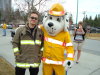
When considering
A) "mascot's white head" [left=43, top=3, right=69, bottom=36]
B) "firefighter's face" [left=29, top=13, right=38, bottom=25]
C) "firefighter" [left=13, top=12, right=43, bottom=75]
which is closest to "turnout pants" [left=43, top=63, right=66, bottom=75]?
"firefighter" [left=13, top=12, right=43, bottom=75]

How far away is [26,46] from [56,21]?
0.78 metres

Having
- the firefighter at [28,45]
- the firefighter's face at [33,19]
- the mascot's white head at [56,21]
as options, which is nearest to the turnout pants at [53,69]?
the firefighter at [28,45]

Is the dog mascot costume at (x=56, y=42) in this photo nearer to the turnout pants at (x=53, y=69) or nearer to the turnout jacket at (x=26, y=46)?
the turnout pants at (x=53, y=69)

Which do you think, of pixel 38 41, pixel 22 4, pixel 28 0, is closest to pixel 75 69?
pixel 38 41

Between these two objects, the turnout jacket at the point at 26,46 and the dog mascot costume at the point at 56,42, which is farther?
the dog mascot costume at the point at 56,42

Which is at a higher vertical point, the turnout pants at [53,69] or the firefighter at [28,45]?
the firefighter at [28,45]

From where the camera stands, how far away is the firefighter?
3.24 meters

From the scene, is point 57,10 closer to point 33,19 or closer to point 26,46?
point 33,19

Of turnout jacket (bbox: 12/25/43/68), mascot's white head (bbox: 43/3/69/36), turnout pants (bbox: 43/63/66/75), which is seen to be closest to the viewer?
turnout jacket (bbox: 12/25/43/68)

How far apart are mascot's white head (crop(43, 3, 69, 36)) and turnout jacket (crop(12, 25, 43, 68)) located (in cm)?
28

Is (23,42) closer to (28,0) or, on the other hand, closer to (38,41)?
(38,41)

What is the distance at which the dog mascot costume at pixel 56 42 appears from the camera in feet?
11.5

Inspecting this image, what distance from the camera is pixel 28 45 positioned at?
3223mm

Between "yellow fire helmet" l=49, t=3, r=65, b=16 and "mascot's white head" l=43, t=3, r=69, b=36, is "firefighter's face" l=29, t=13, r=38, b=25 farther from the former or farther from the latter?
"yellow fire helmet" l=49, t=3, r=65, b=16
